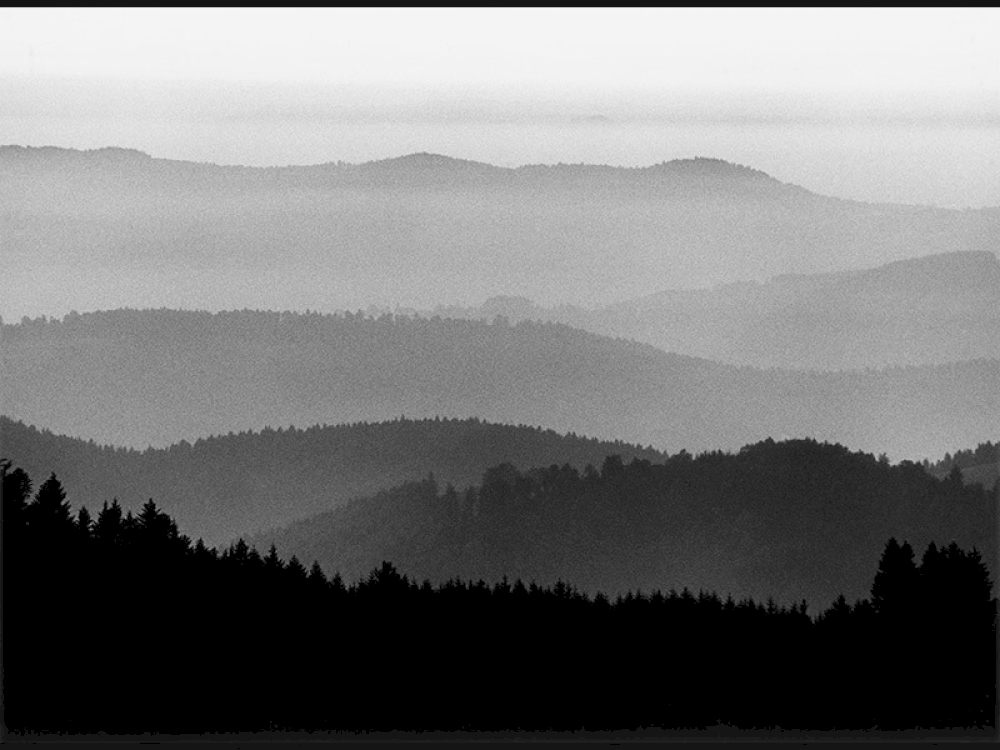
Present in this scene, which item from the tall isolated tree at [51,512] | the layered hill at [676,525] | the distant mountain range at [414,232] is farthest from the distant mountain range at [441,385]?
the tall isolated tree at [51,512]

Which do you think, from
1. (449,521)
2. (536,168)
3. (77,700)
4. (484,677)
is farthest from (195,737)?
(536,168)

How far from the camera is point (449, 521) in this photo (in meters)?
23.5

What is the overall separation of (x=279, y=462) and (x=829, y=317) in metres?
9.61

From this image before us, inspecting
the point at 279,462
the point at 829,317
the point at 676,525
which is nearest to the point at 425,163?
the point at 279,462

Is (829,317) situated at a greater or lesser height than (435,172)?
lesser

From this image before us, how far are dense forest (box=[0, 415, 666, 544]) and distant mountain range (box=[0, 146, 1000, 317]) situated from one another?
2336 millimetres

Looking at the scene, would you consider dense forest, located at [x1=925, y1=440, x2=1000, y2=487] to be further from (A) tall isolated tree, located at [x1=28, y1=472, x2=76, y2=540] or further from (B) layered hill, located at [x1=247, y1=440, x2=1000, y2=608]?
(A) tall isolated tree, located at [x1=28, y1=472, x2=76, y2=540]

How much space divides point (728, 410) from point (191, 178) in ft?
29.8

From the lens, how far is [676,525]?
2370 cm

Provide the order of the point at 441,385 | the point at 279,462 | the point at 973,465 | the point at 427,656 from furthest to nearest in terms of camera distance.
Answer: the point at 441,385
the point at 279,462
the point at 973,465
the point at 427,656

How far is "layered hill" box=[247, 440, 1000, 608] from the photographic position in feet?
75.1

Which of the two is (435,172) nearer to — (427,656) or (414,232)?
(414,232)

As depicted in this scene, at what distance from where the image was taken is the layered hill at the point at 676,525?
22.9 meters

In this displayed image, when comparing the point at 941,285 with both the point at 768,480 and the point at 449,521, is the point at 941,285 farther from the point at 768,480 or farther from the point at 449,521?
the point at 449,521
